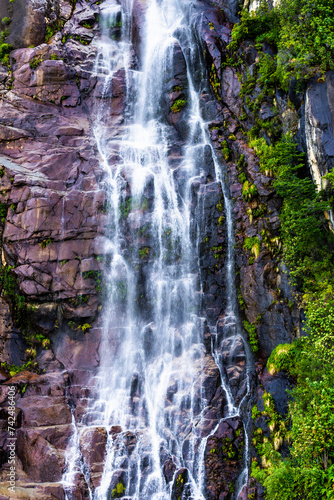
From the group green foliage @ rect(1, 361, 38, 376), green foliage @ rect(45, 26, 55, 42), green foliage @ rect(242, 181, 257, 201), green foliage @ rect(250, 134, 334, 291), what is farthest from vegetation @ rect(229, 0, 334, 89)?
green foliage @ rect(1, 361, 38, 376)

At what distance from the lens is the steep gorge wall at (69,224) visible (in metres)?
12.1

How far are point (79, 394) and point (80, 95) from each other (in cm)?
1400

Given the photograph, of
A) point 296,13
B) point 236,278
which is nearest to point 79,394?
point 236,278

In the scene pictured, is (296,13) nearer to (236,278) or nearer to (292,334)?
(236,278)

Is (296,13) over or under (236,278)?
over

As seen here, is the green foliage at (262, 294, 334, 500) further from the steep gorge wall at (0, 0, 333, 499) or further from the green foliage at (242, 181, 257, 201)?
the green foliage at (242, 181, 257, 201)

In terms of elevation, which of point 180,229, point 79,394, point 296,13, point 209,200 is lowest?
point 79,394

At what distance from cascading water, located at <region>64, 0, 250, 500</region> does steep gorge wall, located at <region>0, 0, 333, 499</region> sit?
459mm

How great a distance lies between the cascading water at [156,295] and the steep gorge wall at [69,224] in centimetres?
46

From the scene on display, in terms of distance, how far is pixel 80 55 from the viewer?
19.8 m

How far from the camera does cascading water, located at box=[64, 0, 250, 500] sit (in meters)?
11.5

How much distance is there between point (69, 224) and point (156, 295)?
4554 mm

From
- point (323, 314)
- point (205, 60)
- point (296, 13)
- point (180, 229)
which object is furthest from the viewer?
point (205, 60)

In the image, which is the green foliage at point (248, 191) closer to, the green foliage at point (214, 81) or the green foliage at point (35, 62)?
the green foliage at point (214, 81)
